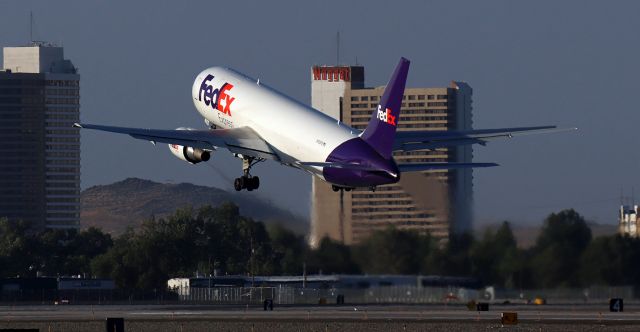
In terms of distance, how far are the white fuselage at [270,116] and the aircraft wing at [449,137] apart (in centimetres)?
621

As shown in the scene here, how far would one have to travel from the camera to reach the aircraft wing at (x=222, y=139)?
4818 inches

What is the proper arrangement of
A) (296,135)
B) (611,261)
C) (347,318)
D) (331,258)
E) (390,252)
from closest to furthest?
(296,135)
(347,318)
(611,261)
(390,252)
(331,258)

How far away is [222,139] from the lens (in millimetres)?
124062

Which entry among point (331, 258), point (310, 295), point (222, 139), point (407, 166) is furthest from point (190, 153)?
point (310, 295)

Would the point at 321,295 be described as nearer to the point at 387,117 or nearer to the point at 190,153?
the point at 190,153

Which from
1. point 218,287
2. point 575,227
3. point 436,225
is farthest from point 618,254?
point 218,287

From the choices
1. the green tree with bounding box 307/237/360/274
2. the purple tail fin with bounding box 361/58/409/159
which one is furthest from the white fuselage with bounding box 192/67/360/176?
the green tree with bounding box 307/237/360/274

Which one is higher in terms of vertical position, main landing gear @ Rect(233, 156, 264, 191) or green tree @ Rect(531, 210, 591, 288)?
main landing gear @ Rect(233, 156, 264, 191)

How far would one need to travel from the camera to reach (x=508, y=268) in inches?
4906

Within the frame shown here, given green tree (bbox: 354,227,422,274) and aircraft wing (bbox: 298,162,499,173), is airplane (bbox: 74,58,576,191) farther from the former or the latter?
green tree (bbox: 354,227,422,274)

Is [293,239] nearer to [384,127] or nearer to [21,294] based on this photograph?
[384,127]

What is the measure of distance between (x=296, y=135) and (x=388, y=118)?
7.61m

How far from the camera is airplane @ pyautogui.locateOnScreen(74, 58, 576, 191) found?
370 feet

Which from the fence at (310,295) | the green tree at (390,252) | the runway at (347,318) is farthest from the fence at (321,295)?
the green tree at (390,252)
